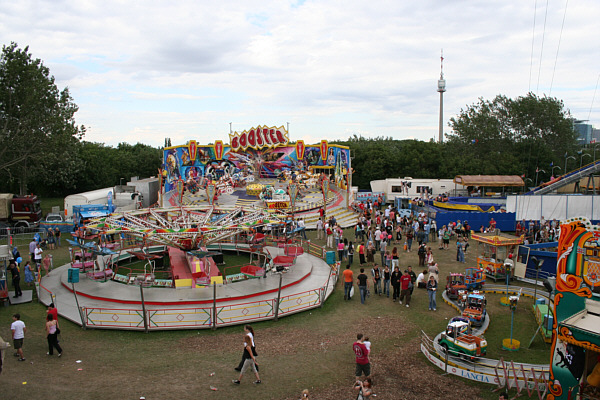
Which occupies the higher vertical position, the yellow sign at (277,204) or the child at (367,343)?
the yellow sign at (277,204)

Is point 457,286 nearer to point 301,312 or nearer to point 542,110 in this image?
point 301,312

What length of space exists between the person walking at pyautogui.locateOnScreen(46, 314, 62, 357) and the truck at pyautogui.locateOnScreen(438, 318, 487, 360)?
10.3m

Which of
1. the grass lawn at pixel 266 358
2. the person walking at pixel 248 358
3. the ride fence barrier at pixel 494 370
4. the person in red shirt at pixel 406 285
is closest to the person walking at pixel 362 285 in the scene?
the grass lawn at pixel 266 358

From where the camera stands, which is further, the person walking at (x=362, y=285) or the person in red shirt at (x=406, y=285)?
the person walking at (x=362, y=285)

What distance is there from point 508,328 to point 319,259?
34.8 feet

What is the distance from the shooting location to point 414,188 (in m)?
45.0

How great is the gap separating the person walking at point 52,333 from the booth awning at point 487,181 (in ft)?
126

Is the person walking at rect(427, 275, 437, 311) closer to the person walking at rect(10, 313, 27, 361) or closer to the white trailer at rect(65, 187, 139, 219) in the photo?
the person walking at rect(10, 313, 27, 361)

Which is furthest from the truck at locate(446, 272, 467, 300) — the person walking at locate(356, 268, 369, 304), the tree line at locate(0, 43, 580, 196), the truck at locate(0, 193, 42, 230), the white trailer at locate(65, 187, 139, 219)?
the tree line at locate(0, 43, 580, 196)

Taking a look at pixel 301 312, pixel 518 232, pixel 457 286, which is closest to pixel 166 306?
pixel 301 312

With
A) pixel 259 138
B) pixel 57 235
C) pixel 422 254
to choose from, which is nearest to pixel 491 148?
pixel 259 138

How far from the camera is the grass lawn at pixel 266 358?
34.6 ft

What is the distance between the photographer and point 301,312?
1582cm

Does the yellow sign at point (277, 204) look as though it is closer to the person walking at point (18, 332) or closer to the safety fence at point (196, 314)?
the safety fence at point (196, 314)
